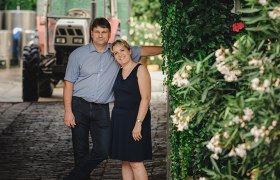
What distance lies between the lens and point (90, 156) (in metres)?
8.64

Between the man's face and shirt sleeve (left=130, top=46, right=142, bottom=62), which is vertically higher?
the man's face

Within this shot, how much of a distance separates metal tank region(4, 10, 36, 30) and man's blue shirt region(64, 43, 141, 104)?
2570 cm

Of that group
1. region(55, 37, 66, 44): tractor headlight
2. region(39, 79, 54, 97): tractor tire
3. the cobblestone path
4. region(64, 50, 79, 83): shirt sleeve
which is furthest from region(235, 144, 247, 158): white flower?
region(39, 79, 54, 97): tractor tire

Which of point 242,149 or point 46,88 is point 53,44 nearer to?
point 46,88

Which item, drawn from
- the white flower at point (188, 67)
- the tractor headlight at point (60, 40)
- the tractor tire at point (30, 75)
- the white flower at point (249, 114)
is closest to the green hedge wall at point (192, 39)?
the white flower at point (188, 67)

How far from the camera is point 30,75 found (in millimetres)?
18484

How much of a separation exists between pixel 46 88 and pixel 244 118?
1526cm

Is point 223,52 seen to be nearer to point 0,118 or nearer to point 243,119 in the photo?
point 243,119

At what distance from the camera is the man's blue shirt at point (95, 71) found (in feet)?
27.9

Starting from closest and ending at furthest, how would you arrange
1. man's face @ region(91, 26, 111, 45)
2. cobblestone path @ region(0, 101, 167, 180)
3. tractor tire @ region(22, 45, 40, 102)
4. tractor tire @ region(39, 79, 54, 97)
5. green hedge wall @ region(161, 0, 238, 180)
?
green hedge wall @ region(161, 0, 238, 180) → man's face @ region(91, 26, 111, 45) → cobblestone path @ region(0, 101, 167, 180) → tractor tire @ region(22, 45, 40, 102) → tractor tire @ region(39, 79, 54, 97)

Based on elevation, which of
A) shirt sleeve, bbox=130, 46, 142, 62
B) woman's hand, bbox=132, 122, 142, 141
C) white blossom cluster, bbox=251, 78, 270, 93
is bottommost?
woman's hand, bbox=132, 122, 142, 141

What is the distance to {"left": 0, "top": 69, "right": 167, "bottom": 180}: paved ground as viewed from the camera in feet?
34.8

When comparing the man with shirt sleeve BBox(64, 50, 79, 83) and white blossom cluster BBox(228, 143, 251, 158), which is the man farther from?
white blossom cluster BBox(228, 143, 251, 158)

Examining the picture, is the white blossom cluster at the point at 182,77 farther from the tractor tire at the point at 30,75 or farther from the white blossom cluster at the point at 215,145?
the tractor tire at the point at 30,75
